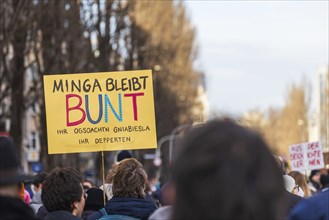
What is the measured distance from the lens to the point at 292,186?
8328 millimetres

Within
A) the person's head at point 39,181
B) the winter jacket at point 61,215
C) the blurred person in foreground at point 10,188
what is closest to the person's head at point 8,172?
the blurred person in foreground at point 10,188

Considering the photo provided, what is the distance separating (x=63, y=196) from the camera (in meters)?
5.50

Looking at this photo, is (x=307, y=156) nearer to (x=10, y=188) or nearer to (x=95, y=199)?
(x=95, y=199)

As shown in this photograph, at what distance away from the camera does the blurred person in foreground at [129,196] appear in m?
5.93

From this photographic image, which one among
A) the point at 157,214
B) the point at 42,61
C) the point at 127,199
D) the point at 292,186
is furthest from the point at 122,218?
the point at 42,61

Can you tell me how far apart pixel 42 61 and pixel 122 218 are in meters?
21.4

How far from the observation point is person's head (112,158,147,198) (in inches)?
246

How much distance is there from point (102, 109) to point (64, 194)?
3548 mm

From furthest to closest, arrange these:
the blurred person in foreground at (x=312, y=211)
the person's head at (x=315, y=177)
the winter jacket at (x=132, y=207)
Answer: the person's head at (x=315, y=177)
the winter jacket at (x=132, y=207)
the blurred person in foreground at (x=312, y=211)

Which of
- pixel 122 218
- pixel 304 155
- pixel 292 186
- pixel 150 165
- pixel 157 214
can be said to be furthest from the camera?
pixel 150 165

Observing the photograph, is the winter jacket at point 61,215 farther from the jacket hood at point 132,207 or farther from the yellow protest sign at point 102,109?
the yellow protest sign at point 102,109

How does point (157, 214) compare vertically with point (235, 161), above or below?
below

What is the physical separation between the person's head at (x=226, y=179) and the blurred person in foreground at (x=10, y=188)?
106 cm

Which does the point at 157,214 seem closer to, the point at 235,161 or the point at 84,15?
the point at 235,161
